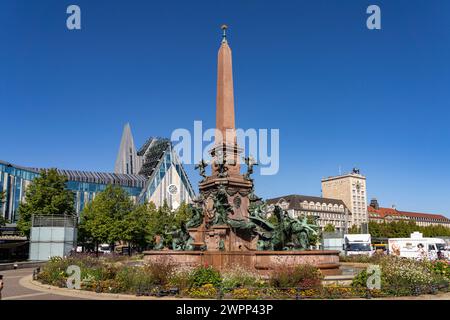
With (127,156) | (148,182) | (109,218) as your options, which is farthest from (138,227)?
(127,156)

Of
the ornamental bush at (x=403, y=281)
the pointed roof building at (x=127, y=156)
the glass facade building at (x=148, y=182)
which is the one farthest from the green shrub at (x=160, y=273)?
the pointed roof building at (x=127, y=156)

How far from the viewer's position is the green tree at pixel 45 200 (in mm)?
47125

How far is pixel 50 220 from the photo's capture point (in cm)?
4038

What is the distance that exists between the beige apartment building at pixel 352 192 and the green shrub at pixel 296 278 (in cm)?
14159

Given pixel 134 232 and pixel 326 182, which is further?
pixel 326 182

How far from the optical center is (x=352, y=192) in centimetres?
15388

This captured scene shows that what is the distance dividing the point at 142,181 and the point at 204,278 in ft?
362

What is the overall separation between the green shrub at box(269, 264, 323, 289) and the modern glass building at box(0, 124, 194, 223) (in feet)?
292

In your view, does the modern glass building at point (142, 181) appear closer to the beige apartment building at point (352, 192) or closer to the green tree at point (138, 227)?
the green tree at point (138, 227)
